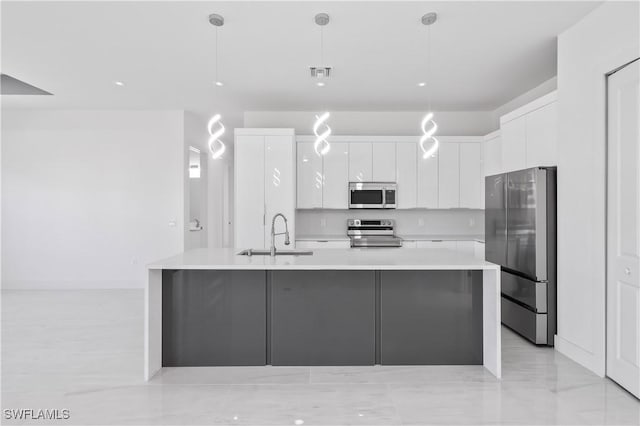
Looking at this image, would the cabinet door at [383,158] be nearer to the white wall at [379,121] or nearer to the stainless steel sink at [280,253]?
the white wall at [379,121]

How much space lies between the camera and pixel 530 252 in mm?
3410

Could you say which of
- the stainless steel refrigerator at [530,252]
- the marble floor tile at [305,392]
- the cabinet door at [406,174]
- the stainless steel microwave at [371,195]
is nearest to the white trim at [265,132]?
the stainless steel microwave at [371,195]

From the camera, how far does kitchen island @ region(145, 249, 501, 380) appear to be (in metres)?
2.96

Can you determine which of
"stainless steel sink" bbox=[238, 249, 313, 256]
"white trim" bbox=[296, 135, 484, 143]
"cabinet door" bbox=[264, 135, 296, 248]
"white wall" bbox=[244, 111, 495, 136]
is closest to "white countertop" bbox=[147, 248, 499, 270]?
"stainless steel sink" bbox=[238, 249, 313, 256]

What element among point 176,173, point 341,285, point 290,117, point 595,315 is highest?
point 290,117

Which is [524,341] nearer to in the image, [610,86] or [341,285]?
[341,285]

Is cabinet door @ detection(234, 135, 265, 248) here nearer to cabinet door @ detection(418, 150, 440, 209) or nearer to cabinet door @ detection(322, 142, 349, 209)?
cabinet door @ detection(322, 142, 349, 209)

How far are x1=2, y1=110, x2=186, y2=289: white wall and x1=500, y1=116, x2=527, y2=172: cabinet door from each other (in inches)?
177

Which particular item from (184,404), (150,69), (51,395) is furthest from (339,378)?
(150,69)

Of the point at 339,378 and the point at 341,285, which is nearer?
the point at 339,378

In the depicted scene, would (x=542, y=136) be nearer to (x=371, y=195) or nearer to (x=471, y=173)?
(x=471, y=173)

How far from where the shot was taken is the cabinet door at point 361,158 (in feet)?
18.3

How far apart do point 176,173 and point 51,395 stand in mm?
3875

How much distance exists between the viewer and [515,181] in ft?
12.0
